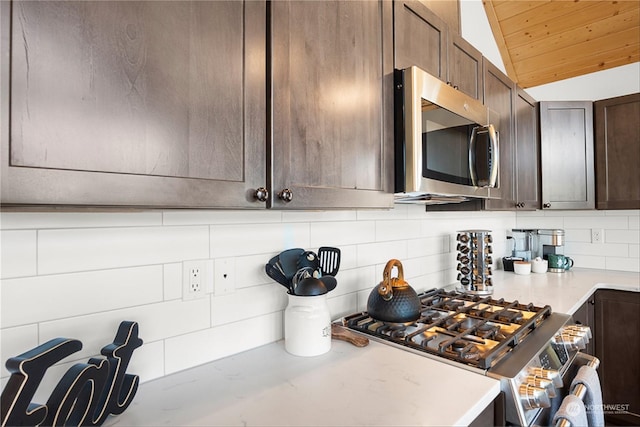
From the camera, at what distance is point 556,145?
8.18 feet

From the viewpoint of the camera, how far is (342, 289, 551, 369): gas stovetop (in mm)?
1062

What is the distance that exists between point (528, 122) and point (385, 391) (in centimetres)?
216

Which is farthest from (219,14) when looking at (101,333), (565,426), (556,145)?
(556,145)

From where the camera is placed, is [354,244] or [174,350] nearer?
[174,350]

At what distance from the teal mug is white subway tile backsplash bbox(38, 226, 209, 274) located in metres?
2.60

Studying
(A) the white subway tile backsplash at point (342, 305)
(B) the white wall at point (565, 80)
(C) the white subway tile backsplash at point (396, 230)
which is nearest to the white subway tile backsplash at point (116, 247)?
(A) the white subway tile backsplash at point (342, 305)

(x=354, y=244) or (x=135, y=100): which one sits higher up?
(x=135, y=100)

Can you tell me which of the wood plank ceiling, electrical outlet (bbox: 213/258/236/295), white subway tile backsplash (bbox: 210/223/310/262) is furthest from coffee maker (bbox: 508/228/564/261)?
electrical outlet (bbox: 213/258/236/295)

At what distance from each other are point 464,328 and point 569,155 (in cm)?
189

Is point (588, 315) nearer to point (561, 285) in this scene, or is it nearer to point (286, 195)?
point (561, 285)

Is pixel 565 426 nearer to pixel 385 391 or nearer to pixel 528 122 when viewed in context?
pixel 385 391

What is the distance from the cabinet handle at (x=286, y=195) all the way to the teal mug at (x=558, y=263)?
2547 millimetres

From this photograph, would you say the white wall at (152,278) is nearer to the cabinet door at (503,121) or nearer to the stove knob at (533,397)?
the stove knob at (533,397)

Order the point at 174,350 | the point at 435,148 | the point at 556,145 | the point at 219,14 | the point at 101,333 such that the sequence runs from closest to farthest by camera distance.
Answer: the point at 219,14 < the point at 101,333 < the point at 174,350 < the point at 435,148 < the point at 556,145
